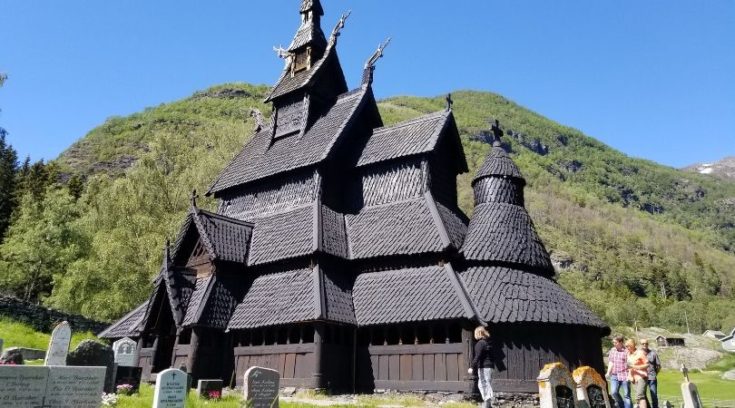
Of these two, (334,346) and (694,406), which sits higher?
(334,346)

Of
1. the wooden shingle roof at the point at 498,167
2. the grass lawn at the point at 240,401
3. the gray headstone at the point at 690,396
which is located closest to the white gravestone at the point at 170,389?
the grass lawn at the point at 240,401

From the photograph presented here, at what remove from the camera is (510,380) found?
1580 cm

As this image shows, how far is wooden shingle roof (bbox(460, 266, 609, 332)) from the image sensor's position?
53.6ft

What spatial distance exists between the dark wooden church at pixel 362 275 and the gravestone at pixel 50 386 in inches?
324

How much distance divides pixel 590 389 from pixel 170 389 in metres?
9.70

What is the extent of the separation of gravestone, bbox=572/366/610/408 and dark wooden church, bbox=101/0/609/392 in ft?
10.4

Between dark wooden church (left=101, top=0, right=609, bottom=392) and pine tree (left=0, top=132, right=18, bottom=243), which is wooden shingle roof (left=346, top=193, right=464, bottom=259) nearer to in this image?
dark wooden church (left=101, top=0, right=609, bottom=392)

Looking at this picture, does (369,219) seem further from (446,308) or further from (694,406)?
(694,406)

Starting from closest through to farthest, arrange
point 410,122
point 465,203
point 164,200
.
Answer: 1. point 410,122
2. point 164,200
3. point 465,203

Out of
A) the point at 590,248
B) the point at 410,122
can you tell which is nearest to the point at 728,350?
the point at 410,122

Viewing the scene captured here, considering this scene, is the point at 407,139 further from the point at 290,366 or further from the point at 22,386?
the point at 22,386

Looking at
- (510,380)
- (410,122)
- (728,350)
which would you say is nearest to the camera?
(510,380)

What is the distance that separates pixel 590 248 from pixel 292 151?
6506 inches

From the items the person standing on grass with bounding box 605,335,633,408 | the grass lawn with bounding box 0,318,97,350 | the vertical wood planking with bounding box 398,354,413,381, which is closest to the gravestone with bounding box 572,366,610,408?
the person standing on grass with bounding box 605,335,633,408
